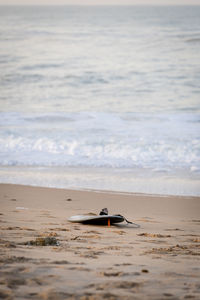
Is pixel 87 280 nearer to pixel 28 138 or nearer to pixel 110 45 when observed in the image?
pixel 28 138

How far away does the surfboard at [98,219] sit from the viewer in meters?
4.98

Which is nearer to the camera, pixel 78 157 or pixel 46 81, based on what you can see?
pixel 78 157

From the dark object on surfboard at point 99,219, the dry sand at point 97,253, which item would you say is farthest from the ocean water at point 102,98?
the dark object on surfboard at point 99,219

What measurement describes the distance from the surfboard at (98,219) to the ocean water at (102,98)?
8.42 ft

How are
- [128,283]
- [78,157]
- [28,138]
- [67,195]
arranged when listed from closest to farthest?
[128,283], [67,195], [78,157], [28,138]

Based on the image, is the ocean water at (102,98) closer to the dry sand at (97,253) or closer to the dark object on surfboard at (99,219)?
the dry sand at (97,253)

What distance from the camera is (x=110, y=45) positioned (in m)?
Answer: 23.8

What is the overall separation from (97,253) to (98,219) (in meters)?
1.35

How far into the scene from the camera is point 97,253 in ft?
12.0

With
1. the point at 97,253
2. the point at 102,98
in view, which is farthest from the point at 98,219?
the point at 102,98

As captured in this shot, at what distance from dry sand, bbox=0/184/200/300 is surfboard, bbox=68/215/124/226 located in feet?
0.25

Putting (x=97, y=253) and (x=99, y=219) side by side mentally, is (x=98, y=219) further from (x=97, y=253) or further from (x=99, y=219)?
(x=97, y=253)

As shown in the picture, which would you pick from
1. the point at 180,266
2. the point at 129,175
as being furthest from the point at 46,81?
the point at 180,266

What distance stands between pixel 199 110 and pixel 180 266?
13.4 m
